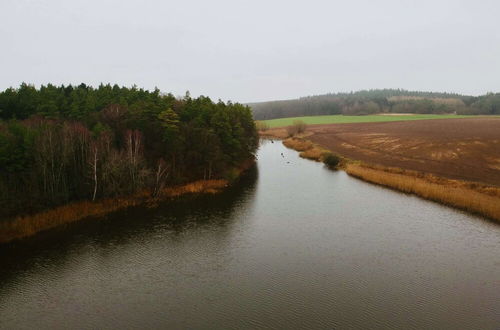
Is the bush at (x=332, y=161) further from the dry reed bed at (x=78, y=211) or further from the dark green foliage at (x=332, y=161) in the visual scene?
the dry reed bed at (x=78, y=211)

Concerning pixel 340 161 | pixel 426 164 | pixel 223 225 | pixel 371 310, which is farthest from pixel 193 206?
pixel 426 164

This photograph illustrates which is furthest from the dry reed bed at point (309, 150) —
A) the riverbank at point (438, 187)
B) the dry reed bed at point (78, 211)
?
the dry reed bed at point (78, 211)

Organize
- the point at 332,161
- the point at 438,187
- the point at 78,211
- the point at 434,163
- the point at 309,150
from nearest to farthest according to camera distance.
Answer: the point at 78,211 < the point at 438,187 < the point at 434,163 < the point at 332,161 < the point at 309,150

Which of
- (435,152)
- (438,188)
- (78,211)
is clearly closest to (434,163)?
(435,152)

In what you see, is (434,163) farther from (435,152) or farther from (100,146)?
(100,146)

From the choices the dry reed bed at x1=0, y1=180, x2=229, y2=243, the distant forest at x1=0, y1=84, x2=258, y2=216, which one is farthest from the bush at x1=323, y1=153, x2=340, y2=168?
the dry reed bed at x1=0, y1=180, x2=229, y2=243

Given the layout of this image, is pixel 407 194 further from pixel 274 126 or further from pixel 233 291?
pixel 274 126
